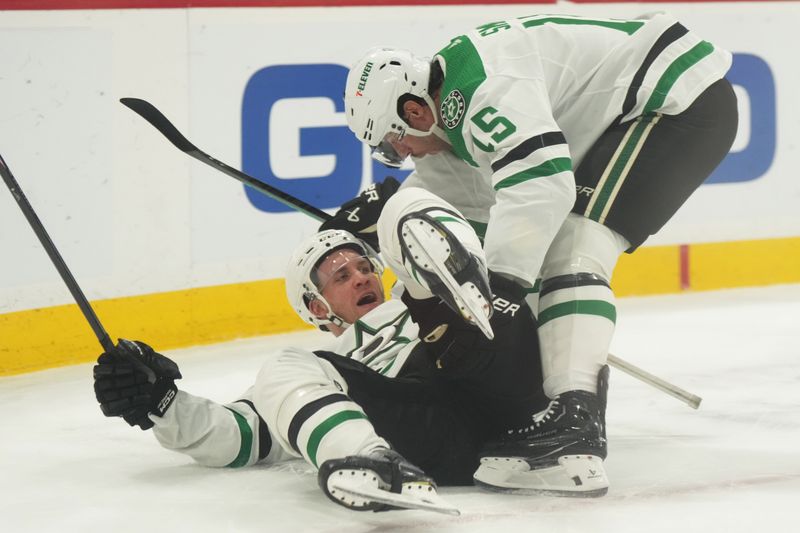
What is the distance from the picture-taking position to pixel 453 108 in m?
2.57

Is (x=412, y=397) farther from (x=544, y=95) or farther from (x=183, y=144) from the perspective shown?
(x=183, y=144)

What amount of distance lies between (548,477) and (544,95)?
683mm

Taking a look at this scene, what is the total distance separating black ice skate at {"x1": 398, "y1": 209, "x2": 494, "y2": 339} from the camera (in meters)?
2.22

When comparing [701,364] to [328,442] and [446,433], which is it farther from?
[328,442]

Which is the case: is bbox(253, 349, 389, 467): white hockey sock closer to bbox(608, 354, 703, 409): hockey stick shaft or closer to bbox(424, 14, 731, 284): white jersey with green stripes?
bbox(424, 14, 731, 284): white jersey with green stripes

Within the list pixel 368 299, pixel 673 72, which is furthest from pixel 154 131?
pixel 673 72

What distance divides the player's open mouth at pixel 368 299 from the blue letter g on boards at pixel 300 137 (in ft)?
4.97

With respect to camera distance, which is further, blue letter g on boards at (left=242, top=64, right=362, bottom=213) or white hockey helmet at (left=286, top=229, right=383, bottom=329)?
blue letter g on boards at (left=242, top=64, right=362, bottom=213)

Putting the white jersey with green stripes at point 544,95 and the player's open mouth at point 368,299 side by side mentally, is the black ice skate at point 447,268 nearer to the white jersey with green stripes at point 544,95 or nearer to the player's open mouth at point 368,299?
the white jersey with green stripes at point 544,95

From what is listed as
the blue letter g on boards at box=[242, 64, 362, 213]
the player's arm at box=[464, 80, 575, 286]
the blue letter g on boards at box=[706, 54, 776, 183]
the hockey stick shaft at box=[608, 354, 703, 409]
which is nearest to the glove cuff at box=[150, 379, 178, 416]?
the player's arm at box=[464, 80, 575, 286]

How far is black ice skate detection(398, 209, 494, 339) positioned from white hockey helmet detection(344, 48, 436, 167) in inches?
20.8

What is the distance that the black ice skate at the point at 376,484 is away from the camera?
216cm

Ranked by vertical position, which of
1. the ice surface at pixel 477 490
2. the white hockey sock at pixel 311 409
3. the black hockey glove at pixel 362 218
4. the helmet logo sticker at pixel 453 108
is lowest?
the ice surface at pixel 477 490

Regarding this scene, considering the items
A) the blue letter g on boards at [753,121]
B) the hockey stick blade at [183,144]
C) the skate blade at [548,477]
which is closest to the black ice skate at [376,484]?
the skate blade at [548,477]
